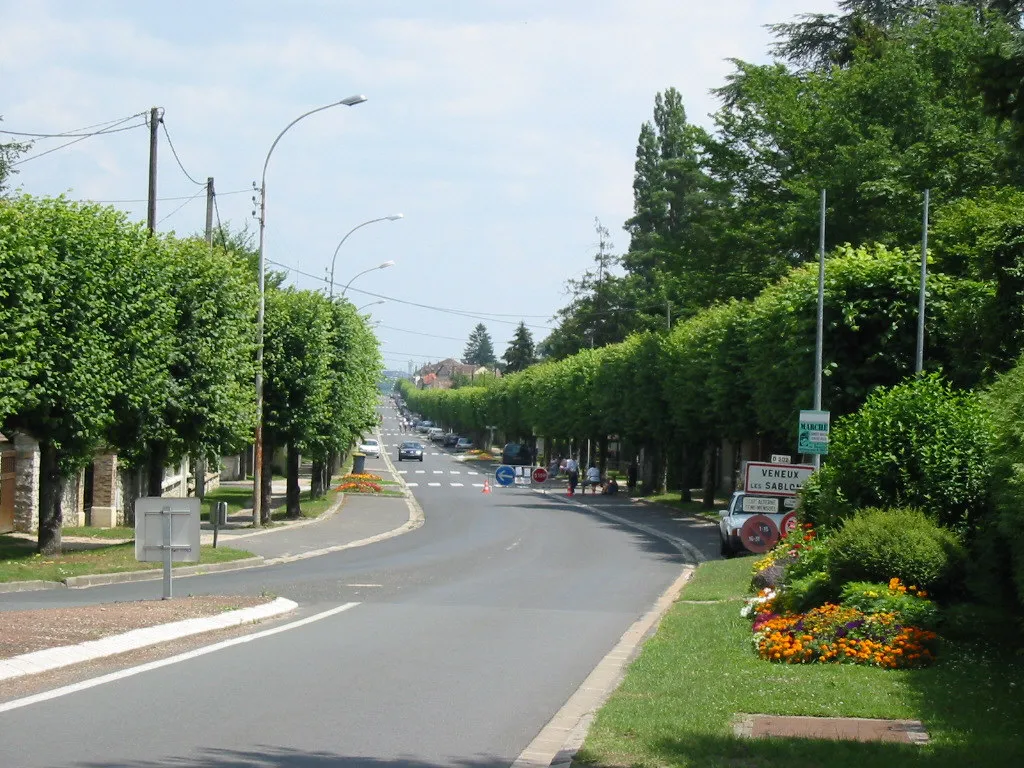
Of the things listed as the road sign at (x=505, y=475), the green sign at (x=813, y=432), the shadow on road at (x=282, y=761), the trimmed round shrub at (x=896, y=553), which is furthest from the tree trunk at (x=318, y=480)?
the shadow on road at (x=282, y=761)

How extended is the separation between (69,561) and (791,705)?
1943cm

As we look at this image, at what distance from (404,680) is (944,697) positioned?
15.9ft

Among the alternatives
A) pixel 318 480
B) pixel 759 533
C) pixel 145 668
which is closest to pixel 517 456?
pixel 318 480

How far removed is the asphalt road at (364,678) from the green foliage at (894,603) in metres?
2.93

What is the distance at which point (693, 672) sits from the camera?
1262 centimetres

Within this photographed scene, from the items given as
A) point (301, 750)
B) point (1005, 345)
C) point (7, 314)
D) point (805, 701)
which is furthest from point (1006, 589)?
point (7, 314)

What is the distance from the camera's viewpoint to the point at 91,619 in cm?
1563

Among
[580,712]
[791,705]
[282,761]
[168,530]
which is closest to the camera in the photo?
[282,761]

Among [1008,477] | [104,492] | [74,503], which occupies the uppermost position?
[1008,477]

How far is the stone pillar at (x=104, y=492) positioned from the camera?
1599 inches

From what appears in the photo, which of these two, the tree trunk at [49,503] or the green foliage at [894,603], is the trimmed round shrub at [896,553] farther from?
the tree trunk at [49,503]

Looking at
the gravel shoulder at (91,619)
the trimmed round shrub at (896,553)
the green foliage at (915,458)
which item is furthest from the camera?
the green foliage at (915,458)

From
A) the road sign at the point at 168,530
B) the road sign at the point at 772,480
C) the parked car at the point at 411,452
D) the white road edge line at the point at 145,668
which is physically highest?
the road sign at the point at 772,480

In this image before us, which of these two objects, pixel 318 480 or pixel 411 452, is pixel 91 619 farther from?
pixel 411 452
